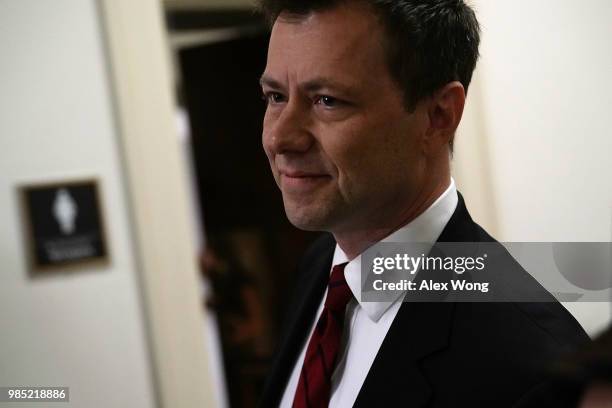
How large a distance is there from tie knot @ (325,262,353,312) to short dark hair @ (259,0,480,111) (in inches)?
10.0

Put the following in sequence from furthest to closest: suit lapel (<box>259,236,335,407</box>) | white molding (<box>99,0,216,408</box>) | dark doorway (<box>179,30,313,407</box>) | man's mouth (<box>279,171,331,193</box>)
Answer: dark doorway (<box>179,30,313,407</box>) → white molding (<box>99,0,216,408</box>) → suit lapel (<box>259,236,335,407</box>) → man's mouth (<box>279,171,331,193</box>)

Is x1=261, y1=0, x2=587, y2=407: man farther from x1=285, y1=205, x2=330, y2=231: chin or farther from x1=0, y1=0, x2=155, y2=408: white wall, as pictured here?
x1=0, y1=0, x2=155, y2=408: white wall

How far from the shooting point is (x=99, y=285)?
1601 millimetres

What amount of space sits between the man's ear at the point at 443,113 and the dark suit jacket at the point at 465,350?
0.11 meters

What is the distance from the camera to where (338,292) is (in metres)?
1.00

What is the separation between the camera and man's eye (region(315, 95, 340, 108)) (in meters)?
0.89

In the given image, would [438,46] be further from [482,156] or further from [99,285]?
[99,285]

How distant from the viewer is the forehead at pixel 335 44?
870mm

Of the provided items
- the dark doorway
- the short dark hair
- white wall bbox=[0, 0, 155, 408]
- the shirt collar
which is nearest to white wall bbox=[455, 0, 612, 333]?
the shirt collar

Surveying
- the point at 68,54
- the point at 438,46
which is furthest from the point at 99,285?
the point at 438,46

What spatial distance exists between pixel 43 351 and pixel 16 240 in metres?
0.24

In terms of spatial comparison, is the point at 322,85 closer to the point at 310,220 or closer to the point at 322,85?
the point at 322,85

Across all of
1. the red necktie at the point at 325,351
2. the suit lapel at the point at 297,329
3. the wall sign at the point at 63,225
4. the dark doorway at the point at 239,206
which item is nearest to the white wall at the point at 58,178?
the wall sign at the point at 63,225

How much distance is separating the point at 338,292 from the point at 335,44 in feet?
1.12
